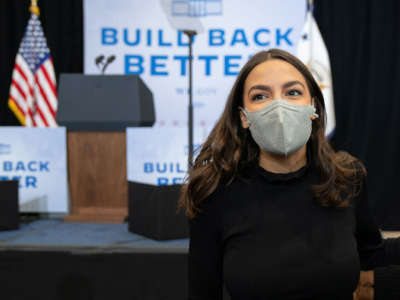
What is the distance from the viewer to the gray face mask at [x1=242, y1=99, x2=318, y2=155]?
0.99 m

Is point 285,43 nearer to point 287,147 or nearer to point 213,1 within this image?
point 213,1

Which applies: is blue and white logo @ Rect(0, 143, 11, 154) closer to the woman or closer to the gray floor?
the gray floor

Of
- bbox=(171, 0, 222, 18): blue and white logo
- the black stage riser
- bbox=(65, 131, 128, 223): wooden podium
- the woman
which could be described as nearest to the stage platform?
the black stage riser

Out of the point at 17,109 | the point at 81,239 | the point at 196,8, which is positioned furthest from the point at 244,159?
the point at 17,109

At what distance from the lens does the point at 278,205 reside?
0.97 meters

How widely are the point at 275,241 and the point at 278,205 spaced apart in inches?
3.1

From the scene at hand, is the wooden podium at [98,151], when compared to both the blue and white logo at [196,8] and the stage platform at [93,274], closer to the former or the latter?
the stage platform at [93,274]

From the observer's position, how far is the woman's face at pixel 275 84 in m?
0.99

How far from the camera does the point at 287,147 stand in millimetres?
992

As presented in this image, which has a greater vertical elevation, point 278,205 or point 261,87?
point 261,87

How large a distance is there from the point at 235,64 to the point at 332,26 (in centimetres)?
110

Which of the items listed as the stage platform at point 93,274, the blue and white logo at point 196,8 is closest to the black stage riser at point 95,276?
the stage platform at point 93,274

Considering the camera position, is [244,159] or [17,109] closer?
[244,159]

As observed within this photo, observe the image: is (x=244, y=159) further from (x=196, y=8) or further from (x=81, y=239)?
(x=196, y=8)
